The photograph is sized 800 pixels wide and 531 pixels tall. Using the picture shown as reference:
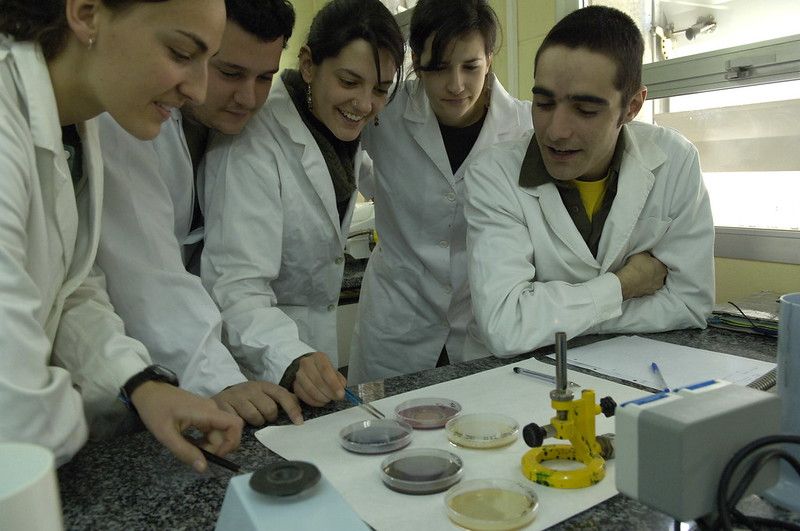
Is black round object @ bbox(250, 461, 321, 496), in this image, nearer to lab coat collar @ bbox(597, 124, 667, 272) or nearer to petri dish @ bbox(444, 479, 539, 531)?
petri dish @ bbox(444, 479, 539, 531)

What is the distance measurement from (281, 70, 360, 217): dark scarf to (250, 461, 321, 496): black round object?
1.04m

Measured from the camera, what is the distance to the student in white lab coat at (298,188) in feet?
4.22

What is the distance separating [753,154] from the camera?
1940 mm

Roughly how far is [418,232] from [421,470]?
1.15 metres

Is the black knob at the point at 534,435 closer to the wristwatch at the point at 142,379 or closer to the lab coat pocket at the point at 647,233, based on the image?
the wristwatch at the point at 142,379

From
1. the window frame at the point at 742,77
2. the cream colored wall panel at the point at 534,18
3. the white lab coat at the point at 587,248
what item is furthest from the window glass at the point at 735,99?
the white lab coat at the point at 587,248

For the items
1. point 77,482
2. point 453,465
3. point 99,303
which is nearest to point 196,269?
point 99,303

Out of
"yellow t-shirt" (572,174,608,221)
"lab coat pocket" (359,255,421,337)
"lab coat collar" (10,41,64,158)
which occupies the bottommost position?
"lab coat pocket" (359,255,421,337)

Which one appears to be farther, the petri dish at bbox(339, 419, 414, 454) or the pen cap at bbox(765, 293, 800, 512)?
the petri dish at bbox(339, 419, 414, 454)

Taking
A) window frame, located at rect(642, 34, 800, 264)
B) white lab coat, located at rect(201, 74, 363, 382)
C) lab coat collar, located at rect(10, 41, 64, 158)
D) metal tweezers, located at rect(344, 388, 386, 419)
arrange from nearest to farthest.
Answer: lab coat collar, located at rect(10, 41, 64, 158), metal tweezers, located at rect(344, 388, 386, 419), white lab coat, located at rect(201, 74, 363, 382), window frame, located at rect(642, 34, 800, 264)

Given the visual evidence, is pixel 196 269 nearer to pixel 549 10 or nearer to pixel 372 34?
pixel 372 34

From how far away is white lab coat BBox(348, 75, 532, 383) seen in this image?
179 centimetres

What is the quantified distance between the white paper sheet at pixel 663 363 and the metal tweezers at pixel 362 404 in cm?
39

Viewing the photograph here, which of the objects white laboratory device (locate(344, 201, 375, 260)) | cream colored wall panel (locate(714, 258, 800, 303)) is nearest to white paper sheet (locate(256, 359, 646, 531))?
cream colored wall panel (locate(714, 258, 800, 303))
